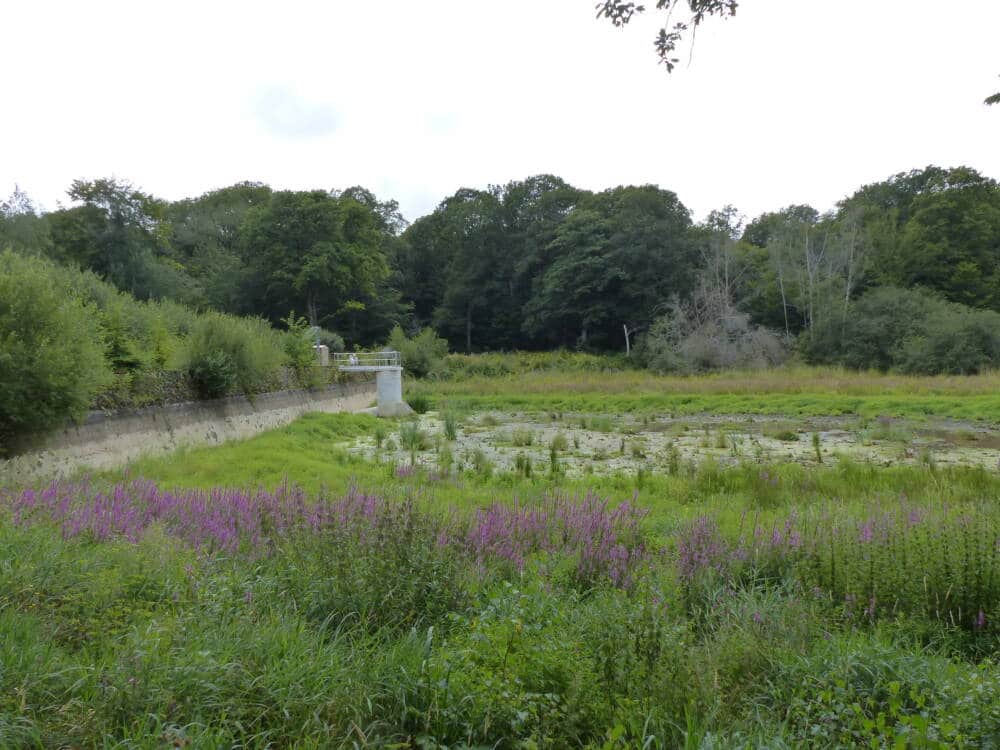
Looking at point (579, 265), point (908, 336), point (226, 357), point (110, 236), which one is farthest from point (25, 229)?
point (908, 336)

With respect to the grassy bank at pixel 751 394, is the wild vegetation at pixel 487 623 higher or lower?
higher

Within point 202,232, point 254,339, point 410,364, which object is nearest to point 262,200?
point 202,232

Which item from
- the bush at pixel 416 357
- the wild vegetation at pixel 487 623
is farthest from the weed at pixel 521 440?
the bush at pixel 416 357

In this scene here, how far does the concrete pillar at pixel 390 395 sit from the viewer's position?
2438 cm

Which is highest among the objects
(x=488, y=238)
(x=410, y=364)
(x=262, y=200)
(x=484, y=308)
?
(x=262, y=200)

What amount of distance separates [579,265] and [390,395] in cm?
3330

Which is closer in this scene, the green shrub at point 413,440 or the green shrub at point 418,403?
the green shrub at point 413,440

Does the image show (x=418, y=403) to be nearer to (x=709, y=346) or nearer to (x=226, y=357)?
(x=226, y=357)

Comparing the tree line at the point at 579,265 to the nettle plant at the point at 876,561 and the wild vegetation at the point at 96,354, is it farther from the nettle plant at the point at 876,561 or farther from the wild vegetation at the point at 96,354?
the nettle plant at the point at 876,561

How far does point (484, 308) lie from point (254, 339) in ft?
156

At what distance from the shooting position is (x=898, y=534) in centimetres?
484

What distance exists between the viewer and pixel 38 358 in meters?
8.32

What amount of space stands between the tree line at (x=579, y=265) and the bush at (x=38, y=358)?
30446mm

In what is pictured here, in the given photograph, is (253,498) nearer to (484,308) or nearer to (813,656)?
(813,656)
